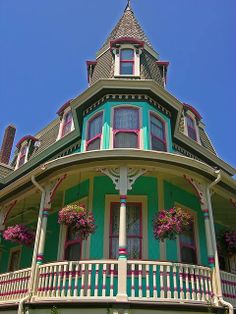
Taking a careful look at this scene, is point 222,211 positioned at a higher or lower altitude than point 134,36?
lower

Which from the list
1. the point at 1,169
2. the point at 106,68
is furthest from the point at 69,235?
the point at 1,169

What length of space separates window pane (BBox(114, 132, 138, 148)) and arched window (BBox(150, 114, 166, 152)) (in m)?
0.67

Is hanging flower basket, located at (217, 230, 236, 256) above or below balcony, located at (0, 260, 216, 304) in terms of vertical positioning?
above

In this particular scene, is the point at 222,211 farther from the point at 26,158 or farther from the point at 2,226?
the point at 26,158

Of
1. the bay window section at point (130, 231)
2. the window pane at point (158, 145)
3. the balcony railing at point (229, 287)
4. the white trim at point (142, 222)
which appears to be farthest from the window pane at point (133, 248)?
the window pane at point (158, 145)

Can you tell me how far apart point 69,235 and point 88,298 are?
11.4 ft

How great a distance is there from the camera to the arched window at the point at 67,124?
51.2ft

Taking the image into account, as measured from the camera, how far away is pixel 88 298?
7.99 m

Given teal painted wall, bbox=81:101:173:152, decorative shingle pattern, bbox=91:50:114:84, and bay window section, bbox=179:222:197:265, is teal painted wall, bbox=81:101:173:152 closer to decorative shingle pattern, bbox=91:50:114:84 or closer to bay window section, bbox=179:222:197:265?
decorative shingle pattern, bbox=91:50:114:84

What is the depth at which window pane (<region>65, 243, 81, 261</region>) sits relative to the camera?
10637mm

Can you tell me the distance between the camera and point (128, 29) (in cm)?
1603

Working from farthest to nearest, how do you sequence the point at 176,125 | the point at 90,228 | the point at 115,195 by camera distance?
the point at 176,125
the point at 115,195
the point at 90,228

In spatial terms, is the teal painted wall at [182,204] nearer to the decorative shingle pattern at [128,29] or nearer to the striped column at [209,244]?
the striped column at [209,244]

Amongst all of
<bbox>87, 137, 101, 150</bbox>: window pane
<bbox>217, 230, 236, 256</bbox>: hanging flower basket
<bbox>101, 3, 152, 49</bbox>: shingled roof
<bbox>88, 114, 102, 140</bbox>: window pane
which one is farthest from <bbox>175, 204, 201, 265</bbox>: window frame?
<bbox>101, 3, 152, 49</bbox>: shingled roof
